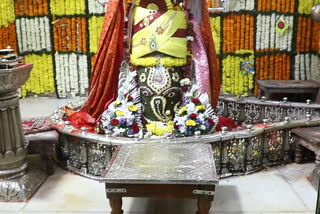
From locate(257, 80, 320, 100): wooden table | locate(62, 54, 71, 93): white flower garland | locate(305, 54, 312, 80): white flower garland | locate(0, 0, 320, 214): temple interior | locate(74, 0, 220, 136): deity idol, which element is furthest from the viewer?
locate(62, 54, 71, 93): white flower garland

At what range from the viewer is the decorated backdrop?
6.45 metres

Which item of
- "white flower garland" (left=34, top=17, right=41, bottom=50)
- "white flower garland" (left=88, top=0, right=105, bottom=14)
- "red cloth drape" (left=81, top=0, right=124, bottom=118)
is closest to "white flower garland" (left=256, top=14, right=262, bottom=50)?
"white flower garland" (left=88, top=0, right=105, bottom=14)

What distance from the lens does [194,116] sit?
3.60 m

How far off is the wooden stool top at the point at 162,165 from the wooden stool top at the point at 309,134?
1068 mm

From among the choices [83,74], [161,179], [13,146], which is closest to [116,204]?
[161,179]

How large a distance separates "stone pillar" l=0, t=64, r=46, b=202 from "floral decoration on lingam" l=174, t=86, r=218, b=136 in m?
1.43

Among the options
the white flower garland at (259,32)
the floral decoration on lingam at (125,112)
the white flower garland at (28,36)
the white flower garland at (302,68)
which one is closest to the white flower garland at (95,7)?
the white flower garland at (28,36)

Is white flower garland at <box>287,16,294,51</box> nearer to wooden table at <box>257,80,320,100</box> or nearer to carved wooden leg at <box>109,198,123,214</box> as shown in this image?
wooden table at <box>257,80,320,100</box>

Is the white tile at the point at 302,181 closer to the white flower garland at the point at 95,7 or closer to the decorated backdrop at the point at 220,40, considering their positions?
the decorated backdrop at the point at 220,40

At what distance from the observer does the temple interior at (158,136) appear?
2.83m

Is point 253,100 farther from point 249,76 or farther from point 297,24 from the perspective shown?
point 297,24

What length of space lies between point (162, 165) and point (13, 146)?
1.35 meters

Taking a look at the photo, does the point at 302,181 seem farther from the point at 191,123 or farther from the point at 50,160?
the point at 50,160

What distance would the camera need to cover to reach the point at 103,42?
4047mm
